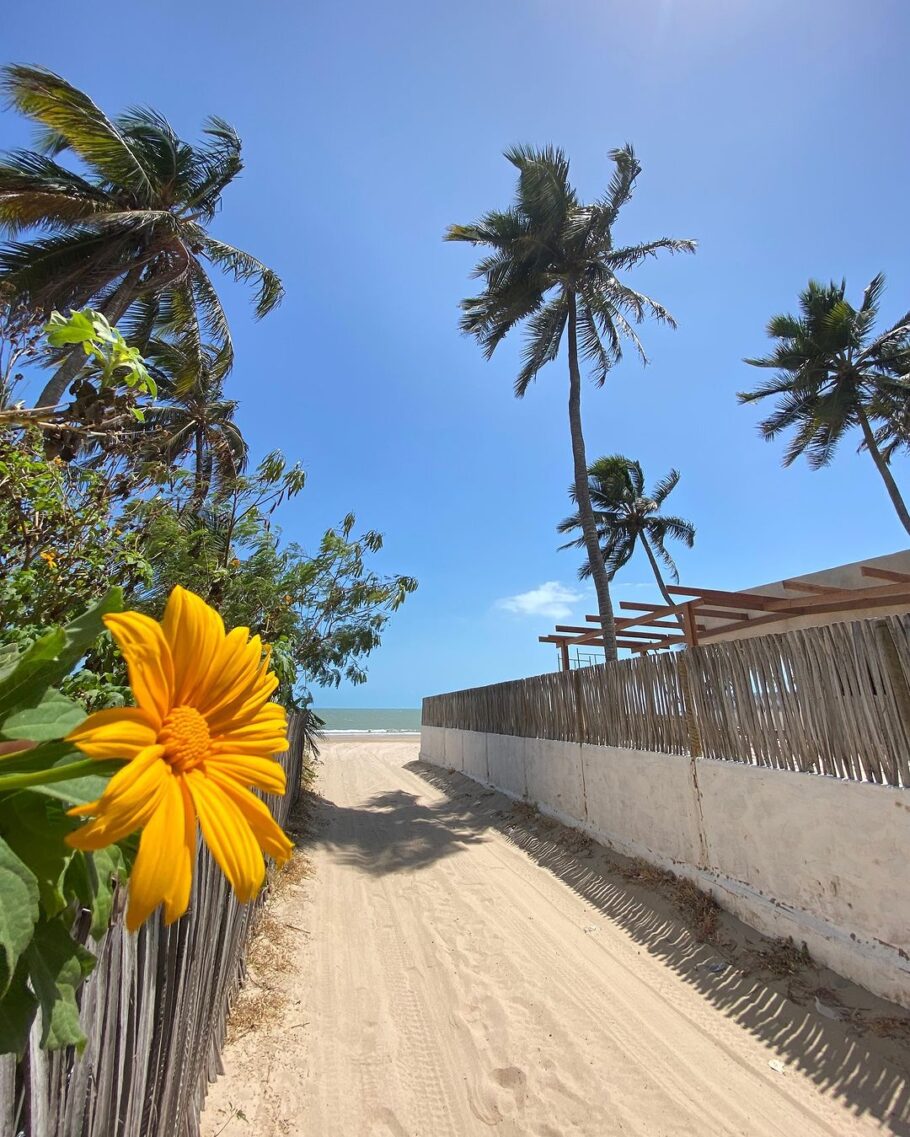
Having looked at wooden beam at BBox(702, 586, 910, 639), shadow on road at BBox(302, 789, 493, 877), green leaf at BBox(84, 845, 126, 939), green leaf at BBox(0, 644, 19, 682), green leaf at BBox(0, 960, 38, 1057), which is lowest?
shadow on road at BBox(302, 789, 493, 877)

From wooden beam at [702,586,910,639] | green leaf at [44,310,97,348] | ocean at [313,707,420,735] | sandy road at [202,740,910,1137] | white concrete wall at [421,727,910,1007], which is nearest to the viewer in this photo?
green leaf at [44,310,97,348]

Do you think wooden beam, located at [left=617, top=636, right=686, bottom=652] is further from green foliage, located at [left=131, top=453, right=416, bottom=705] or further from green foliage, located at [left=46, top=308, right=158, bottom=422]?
green foliage, located at [left=46, top=308, right=158, bottom=422]

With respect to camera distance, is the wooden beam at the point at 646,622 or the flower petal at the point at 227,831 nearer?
the flower petal at the point at 227,831

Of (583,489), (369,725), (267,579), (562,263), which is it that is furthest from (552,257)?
(369,725)

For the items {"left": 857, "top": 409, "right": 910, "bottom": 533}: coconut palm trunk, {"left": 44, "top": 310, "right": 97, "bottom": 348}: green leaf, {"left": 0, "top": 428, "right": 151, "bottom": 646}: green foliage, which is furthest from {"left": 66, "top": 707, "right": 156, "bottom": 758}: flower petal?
{"left": 857, "top": 409, "right": 910, "bottom": 533}: coconut palm trunk

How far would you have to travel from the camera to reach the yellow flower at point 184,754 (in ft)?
1.56

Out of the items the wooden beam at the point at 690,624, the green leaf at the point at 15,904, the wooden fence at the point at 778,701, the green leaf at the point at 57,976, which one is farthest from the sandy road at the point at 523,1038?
the wooden beam at the point at 690,624

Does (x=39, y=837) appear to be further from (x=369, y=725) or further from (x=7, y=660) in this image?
(x=369, y=725)

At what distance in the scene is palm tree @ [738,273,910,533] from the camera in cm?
1420

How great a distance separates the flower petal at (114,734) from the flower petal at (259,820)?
4.0 inches

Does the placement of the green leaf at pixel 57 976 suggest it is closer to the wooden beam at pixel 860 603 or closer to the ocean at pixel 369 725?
the wooden beam at pixel 860 603

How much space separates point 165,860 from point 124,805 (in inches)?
3.2

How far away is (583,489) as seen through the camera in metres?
11.8

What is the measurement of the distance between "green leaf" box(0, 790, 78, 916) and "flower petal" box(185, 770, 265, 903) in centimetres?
12
